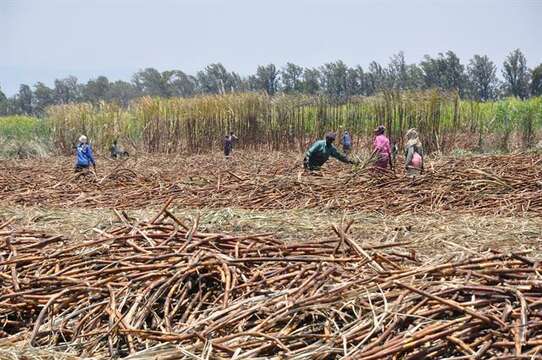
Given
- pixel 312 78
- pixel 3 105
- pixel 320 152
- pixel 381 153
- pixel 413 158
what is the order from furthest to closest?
pixel 3 105, pixel 312 78, pixel 320 152, pixel 381 153, pixel 413 158

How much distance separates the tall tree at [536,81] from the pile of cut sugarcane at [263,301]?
4750cm

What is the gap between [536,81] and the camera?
47.4 meters

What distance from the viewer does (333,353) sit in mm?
2424

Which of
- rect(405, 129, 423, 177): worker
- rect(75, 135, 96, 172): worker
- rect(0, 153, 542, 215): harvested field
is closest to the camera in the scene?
rect(0, 153, 542, 215): harvested field

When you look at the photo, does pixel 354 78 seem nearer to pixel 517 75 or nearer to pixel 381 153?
pixel 517 75

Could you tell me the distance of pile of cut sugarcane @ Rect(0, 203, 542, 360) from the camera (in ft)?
7.86

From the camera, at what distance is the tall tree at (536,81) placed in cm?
4640

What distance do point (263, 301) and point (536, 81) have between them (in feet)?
162

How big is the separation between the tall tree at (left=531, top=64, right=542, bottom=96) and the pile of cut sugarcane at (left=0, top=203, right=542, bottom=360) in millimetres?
47502

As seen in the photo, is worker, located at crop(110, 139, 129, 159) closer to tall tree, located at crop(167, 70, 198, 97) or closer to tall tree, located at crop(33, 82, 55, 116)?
tall tree, located at crop(167, 70, 198, 97)

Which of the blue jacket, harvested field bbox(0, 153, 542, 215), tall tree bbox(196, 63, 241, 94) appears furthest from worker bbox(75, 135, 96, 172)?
tall tree bbox(196, 63, 241, 94)

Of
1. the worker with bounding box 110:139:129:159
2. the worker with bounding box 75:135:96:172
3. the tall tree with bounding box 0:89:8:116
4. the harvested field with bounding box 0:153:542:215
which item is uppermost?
the tall tree with bounding box 0:89:8:116

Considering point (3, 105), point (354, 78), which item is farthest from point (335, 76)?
point (3, 105)

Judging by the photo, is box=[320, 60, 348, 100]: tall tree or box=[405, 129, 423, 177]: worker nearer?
box=[405, 129, 423, 177]: worker
